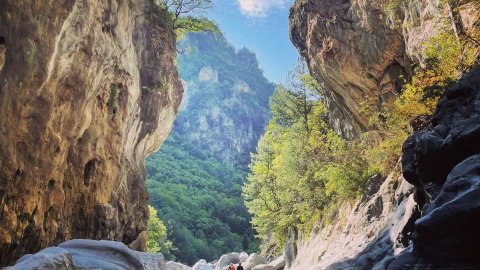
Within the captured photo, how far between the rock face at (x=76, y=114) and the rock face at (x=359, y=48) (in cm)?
890

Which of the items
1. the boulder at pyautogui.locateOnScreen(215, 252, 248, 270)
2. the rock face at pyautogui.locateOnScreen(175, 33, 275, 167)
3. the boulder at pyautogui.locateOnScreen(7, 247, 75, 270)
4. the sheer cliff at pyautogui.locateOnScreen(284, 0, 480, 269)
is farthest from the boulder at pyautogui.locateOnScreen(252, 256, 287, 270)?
the rock face at pyautogui.locateOnScreen(175, 33, 275, 167)

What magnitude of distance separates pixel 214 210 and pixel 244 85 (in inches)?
3224

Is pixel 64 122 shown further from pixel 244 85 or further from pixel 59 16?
pixel 244 85

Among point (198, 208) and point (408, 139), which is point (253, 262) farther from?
point (198, 208)

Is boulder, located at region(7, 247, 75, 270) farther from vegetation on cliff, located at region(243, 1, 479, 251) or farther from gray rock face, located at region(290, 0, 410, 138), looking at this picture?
gray rock face, located at region(290, 0, 410, 138)

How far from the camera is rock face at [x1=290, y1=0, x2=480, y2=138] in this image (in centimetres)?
2114

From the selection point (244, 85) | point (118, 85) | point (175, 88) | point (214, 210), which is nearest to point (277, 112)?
point (175, 88)

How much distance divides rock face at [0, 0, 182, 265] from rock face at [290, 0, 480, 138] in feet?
29.2

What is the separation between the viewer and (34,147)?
43.7ft

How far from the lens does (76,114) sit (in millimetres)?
15602

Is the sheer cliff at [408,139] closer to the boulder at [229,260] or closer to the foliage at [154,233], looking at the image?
the boulder at [229,260]

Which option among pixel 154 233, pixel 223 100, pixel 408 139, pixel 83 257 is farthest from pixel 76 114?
pixel 223 100

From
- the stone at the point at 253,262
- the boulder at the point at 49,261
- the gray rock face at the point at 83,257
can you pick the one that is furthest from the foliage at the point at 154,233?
the boulder at the point at 49,261

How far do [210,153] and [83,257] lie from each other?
11322cm
